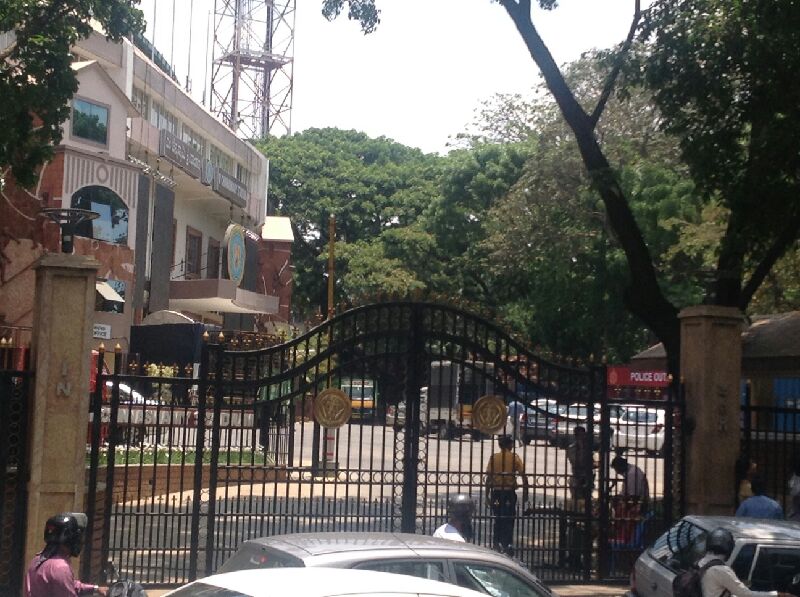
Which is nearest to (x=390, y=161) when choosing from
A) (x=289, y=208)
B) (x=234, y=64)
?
(x=289, y=208)

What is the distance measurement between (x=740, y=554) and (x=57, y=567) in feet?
16.1

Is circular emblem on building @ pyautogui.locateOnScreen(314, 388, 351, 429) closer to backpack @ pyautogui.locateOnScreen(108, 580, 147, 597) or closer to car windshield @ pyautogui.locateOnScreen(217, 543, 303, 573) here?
car windshield @ pyautogui.locateOnScreen(217, 543, 303, 573)

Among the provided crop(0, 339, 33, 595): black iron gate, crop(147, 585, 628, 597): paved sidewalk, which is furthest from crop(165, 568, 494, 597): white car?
crop(147, 585, 628, 597): paved sidewalk

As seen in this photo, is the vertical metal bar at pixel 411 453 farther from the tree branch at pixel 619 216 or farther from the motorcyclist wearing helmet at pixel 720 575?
the motorcyclist wearing helmet at pixel 720 575

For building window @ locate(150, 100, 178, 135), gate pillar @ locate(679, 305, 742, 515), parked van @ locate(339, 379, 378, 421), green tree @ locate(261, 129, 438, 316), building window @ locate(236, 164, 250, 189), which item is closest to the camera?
parked van @ locate(339, 379, 378, 421)

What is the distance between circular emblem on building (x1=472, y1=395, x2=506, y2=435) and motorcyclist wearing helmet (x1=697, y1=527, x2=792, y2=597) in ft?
14.2

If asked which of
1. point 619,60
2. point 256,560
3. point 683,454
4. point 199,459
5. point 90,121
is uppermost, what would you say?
point 90,121

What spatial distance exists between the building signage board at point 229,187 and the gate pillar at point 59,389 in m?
26.1

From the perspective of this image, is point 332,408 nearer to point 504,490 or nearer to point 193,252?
point 504,490

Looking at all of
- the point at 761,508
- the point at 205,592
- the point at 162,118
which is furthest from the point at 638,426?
the point at 162,118

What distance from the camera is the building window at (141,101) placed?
32.8 m

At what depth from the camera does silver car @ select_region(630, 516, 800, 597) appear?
851 cm

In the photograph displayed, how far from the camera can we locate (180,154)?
3334 cm

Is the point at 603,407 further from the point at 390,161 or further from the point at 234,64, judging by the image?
the point at 390,161
